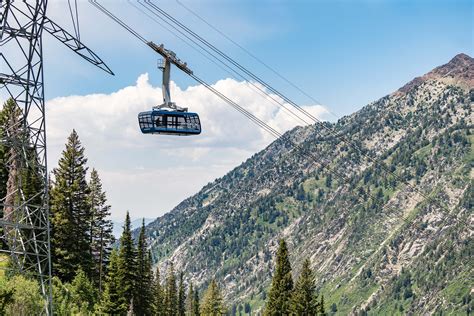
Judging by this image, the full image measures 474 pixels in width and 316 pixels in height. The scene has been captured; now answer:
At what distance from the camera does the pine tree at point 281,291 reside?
84.2 meters

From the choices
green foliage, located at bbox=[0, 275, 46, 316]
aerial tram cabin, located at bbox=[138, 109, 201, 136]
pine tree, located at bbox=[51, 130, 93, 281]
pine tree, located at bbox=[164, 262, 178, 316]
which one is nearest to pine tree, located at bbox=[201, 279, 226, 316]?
pine tree, located at bbox=[164, 262, 178, 316]

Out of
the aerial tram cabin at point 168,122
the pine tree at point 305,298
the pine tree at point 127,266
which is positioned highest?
the aerial tram cabin at point 168,122

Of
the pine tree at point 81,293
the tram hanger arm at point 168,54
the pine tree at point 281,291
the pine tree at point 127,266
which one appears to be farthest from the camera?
the pine tree at point 281,291

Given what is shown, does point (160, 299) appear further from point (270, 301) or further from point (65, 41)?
point (65, 41)

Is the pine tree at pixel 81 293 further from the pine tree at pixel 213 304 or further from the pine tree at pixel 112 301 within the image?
the pine tree at pixel 213 304

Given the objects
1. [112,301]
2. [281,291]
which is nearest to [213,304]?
[281,291]

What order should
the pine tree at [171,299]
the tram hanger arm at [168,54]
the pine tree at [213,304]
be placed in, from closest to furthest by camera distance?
the tram hanger arm at [168,54], the pine tree at [171,299], the pine tree at [213,304]

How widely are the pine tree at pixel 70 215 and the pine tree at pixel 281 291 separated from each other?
85.4 ft

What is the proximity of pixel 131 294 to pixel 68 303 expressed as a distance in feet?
71.9

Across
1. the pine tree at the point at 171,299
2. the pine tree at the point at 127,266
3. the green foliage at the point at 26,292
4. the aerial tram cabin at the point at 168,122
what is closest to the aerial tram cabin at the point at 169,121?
the aerial tram cabin at the point at 168,122

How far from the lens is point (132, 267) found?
80688mm

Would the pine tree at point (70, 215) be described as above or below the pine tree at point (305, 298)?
above

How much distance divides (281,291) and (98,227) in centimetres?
2720

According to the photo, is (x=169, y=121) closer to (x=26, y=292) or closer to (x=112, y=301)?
(x=26, y=292)
